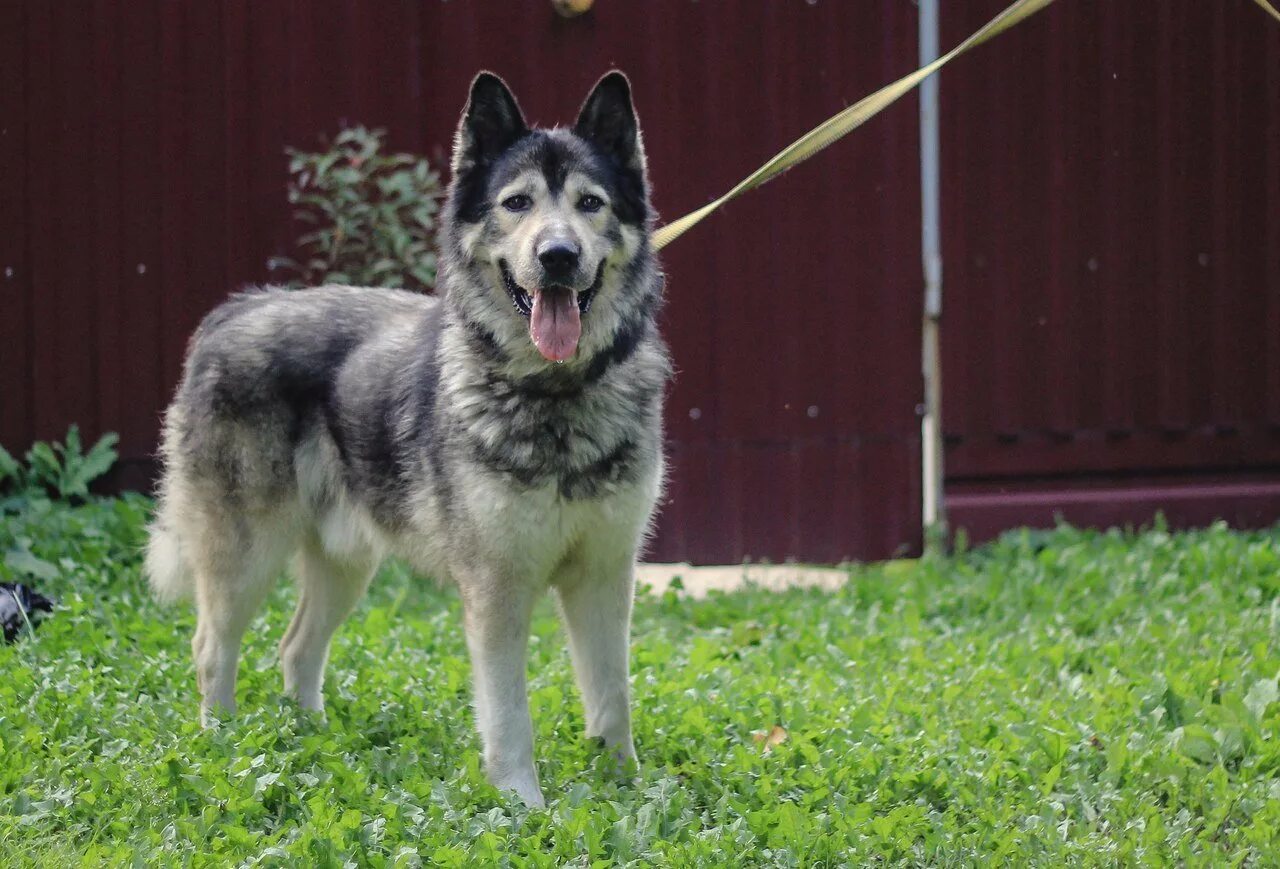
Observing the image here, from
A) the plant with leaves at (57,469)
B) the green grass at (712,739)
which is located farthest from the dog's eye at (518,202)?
the plant with leaves at (57,469)

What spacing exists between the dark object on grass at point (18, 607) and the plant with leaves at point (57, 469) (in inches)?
59.7

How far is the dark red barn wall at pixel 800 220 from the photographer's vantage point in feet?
24.4

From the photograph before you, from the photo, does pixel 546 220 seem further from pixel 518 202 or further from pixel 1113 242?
pixel 1113 242

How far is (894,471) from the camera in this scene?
8062mm

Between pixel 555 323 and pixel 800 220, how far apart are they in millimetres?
4326

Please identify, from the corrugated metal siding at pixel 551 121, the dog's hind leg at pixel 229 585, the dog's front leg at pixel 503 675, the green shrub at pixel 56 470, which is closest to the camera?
the dog's front leg at pixel 503 675

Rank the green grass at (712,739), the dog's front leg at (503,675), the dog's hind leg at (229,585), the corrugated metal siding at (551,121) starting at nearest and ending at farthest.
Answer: the green grass at (712,739), the dog's front leg at (503,675), the dog's hind leg at (229,585), the corrugated metal siding at (551,121)

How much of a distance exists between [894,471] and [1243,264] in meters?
2.53

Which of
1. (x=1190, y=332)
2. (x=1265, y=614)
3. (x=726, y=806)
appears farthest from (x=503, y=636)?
(x=1190, y=332)

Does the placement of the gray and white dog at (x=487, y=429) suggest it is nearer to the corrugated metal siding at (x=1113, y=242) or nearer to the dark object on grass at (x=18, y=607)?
the dark object on grass at (x=18, y=607)

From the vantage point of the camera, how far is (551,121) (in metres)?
7.64

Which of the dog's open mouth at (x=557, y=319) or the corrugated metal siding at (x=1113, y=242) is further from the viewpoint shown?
the corrugated metal siding at (x=1113, y=242)

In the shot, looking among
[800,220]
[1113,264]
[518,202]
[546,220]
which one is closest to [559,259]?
[546,220]

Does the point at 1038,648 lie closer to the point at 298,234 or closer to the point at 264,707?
the point at 264,707
